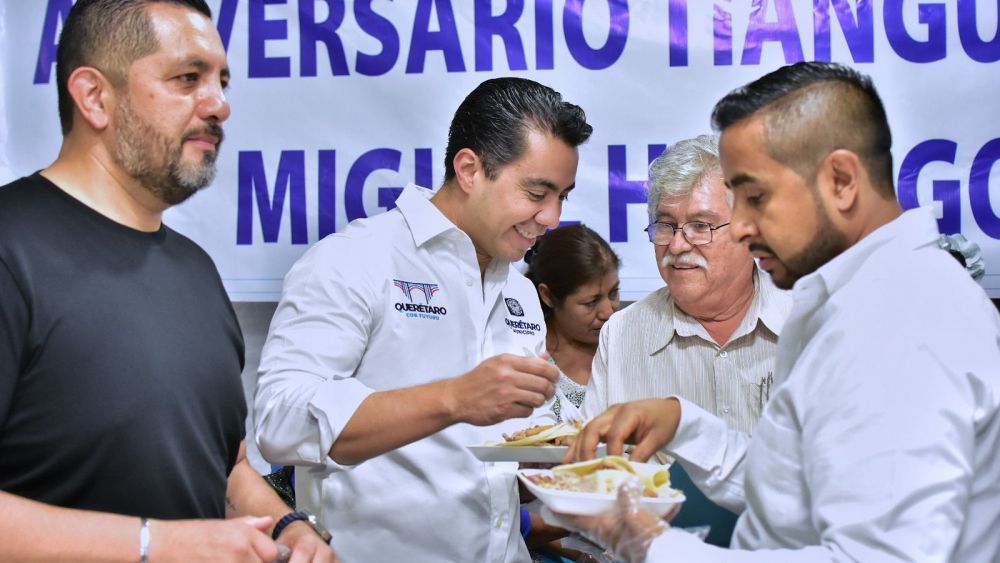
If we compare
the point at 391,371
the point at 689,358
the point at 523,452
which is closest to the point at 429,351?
the point at 391,371

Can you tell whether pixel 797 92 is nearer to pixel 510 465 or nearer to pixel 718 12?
pixel 510 465

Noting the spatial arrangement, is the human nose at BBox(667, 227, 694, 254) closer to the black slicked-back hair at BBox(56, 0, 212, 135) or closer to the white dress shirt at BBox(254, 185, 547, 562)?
the white dress shirt at BBox(254, 185, 547, 562)

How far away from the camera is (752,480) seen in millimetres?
1642

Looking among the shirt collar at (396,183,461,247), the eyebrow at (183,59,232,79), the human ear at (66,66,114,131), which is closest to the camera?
the human ear at (66,66,114,131)

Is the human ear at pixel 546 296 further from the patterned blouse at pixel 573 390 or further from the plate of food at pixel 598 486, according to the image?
the plate of food at pixel 598 486

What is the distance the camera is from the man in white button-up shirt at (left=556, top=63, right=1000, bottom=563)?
1.37 meters

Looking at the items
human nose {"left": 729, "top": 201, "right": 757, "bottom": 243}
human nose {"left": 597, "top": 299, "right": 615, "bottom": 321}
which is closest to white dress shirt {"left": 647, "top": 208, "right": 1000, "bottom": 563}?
human nose {"left": 729, "top": 201, "right": 757, "bottom": 243}

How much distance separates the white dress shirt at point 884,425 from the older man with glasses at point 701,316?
1.17 m

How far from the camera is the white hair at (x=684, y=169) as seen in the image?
291cm

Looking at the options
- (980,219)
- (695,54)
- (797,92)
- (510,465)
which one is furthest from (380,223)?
(980,219)

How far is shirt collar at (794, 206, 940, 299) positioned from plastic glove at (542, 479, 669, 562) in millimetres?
453

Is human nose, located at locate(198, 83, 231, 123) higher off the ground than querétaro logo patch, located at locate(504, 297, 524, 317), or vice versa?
human nose, located at locate(198, 83, 231, 123)

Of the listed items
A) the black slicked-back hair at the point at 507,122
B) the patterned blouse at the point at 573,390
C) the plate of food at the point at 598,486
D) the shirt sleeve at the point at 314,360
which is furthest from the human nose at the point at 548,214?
the patterned blouse at the point at 573,390

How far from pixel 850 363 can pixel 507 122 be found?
1445mm
